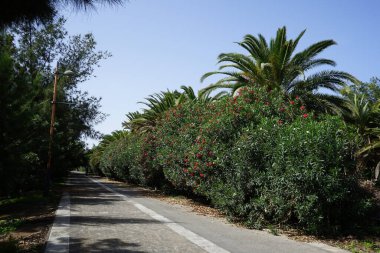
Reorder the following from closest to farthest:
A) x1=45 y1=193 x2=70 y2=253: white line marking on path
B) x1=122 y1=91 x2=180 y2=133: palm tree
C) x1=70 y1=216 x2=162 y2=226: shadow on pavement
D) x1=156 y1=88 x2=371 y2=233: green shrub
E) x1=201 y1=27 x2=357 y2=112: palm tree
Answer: x1=45 y1=193 x2=70 y2=253: white line marking on path → x1=156 y1=88 x2=371 y2=233: green shrub → x1=70 y1=216 x2=162 y2=226: shadow on pavement → x1=201 y1=27 x2=357 y2=112: palm tree → x1=122 y1=91 x2=180 y2=133: palm tree

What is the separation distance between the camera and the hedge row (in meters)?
8.33

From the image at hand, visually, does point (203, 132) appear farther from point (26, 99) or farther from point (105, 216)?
point (26, 99)

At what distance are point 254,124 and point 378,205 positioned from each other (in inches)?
166

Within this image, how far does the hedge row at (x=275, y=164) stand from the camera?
8.33 metres

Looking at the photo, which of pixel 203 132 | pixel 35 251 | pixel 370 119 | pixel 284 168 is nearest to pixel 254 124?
pixel 203 132

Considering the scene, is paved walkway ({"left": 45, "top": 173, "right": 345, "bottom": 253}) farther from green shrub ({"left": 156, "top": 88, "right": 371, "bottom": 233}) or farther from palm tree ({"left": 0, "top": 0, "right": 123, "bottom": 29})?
palm tree ({"left": 0, "top": 0, "right": 123, "bottom": 29})

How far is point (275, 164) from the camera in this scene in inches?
361

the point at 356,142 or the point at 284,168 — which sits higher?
the point at 356,142

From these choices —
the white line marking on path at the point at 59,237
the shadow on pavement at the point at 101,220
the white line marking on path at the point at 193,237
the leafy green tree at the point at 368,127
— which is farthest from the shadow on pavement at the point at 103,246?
the leafy green tree at the point at 368,127

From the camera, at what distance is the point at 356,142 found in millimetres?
9219

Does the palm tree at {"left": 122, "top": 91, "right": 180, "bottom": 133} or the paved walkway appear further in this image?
the palm tree at {"left": 122, "top": 91, "right": 180, "bottom": 133}

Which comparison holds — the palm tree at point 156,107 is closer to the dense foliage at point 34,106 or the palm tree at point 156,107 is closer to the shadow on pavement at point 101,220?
the dense foliage at point 34,106

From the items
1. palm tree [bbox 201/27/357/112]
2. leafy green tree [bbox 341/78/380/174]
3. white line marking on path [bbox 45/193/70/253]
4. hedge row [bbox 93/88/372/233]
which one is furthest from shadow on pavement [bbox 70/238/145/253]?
leafy green tree [bbox 341/78/380/174]

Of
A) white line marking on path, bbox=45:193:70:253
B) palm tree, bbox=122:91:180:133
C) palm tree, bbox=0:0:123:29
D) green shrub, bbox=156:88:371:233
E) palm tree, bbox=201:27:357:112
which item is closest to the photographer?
palm tree, bbox=0:0:123:29
